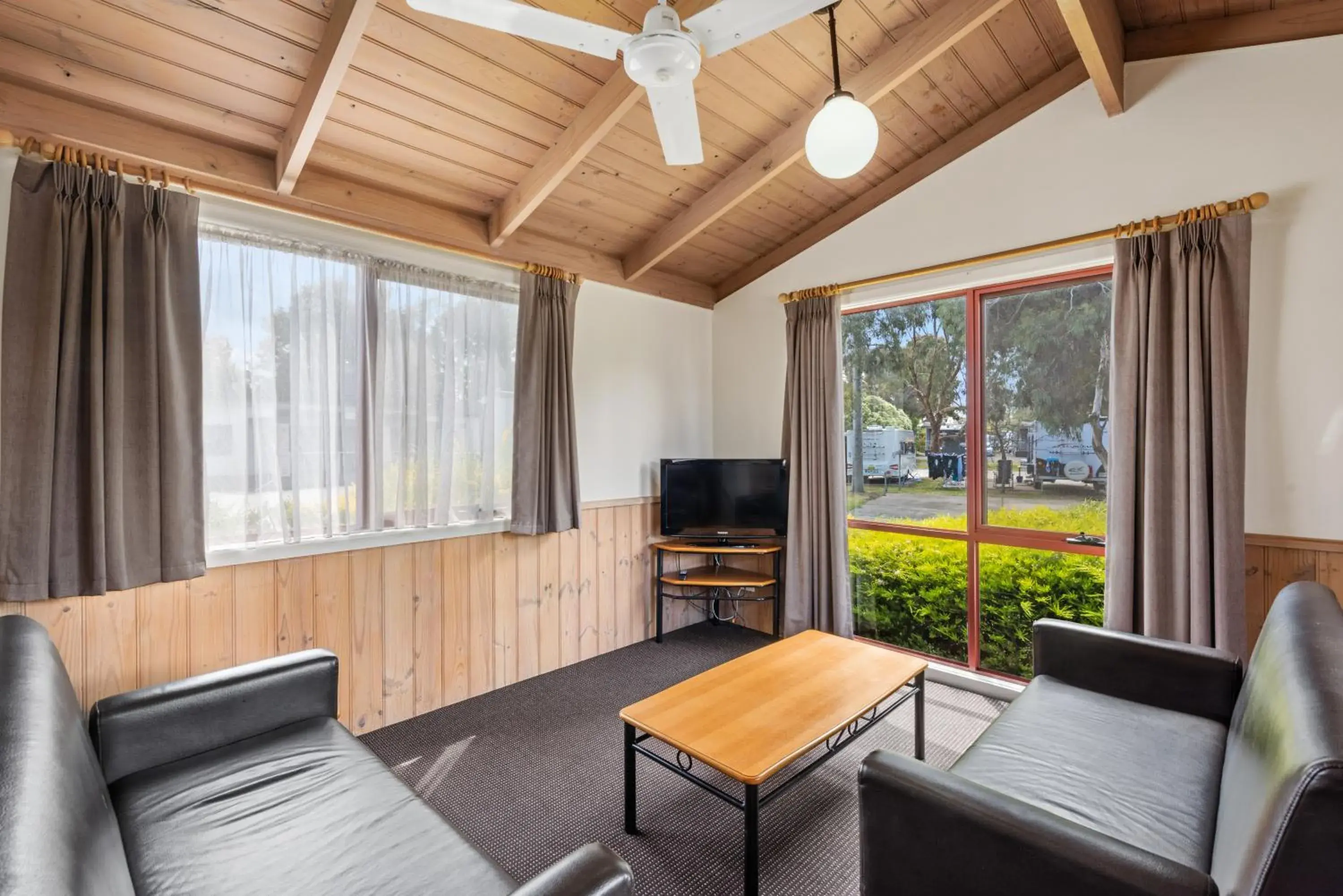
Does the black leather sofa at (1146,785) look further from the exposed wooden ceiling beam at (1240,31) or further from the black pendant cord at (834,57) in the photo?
the exposed wooden ceiling beam at (1240,31)

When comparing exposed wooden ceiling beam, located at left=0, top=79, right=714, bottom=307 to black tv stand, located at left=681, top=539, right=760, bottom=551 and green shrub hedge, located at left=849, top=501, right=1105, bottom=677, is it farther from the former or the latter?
green shrub hedge, located at left=849, top=501, right=1105, bottom=677

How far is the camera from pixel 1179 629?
2.39m

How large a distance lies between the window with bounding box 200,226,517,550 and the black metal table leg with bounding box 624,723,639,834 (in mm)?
1478

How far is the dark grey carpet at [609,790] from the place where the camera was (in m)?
1.87

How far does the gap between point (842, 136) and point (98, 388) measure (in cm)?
250

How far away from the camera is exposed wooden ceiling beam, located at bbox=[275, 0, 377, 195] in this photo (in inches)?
69.5

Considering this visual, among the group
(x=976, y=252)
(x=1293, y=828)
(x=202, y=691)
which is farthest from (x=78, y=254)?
(x=976, y=252)

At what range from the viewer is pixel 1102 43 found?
7.57 ft

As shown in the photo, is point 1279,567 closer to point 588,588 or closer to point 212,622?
point 588,588

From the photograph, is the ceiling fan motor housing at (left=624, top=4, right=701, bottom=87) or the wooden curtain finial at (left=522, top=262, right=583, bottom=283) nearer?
the ceiling fan motor housing at (left=624, top=4, right=701, bottom=87)

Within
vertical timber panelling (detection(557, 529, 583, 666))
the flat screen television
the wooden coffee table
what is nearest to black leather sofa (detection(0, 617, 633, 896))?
the wooden coffee table

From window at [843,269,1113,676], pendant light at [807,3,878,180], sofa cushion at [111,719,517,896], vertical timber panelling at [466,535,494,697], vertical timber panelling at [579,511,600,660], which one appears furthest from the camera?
vertical timber panelling at [579,511,600,660]

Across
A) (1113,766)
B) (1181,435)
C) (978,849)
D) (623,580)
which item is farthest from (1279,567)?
(623,580)

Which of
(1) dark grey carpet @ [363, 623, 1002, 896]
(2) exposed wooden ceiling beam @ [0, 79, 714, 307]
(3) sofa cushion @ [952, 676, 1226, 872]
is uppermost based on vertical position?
(2) exposed wooden ceiling beam @ [0, 79, 714, 307]
